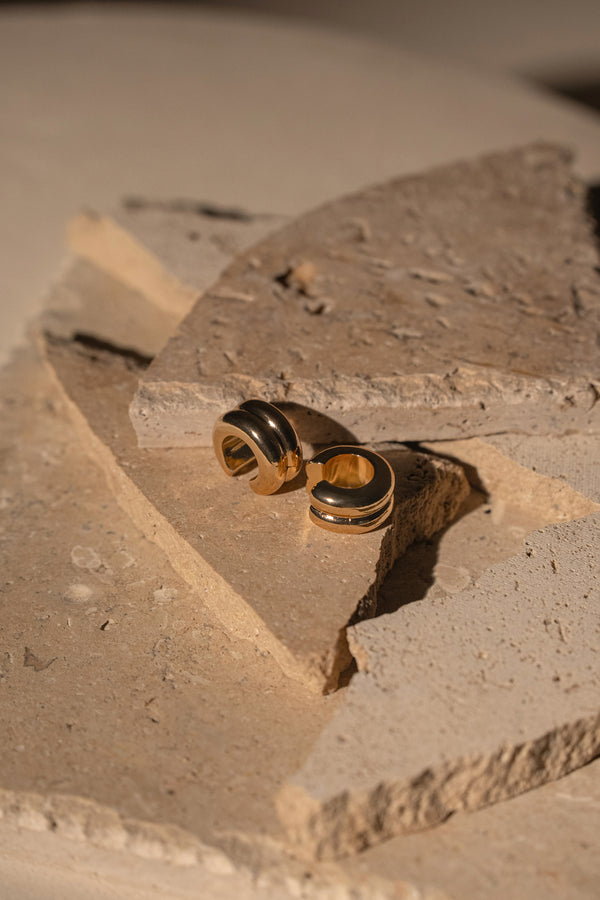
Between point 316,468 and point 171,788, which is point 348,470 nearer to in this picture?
point 316,468

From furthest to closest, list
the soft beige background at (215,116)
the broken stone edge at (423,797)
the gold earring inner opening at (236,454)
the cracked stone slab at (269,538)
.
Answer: the soft beige background at (215,116) → the gold earring inner opening at (236,454) → the cracked stone slab at (269,538) → the broken stone edge at (423,797)

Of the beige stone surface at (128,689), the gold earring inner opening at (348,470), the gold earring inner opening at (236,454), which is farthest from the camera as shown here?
the gold earring inner opening at (236,454)

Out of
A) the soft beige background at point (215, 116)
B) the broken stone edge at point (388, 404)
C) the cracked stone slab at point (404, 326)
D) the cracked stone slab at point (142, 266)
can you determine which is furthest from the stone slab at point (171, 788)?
the soft beige background at point (215, 116)

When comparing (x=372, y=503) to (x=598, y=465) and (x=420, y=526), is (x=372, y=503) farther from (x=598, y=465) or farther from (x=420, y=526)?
(x=598, y=465)

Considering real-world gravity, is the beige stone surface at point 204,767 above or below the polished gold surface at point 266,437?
below

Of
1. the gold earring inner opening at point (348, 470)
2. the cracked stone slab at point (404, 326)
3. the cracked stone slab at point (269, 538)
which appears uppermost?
the cracked stone slab at point (404, 326)

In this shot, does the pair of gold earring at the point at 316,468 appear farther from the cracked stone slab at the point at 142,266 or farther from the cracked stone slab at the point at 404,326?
the cracked stone slab at the point at 142,266

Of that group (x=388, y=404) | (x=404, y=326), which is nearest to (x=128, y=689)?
(x=388, y=404)
